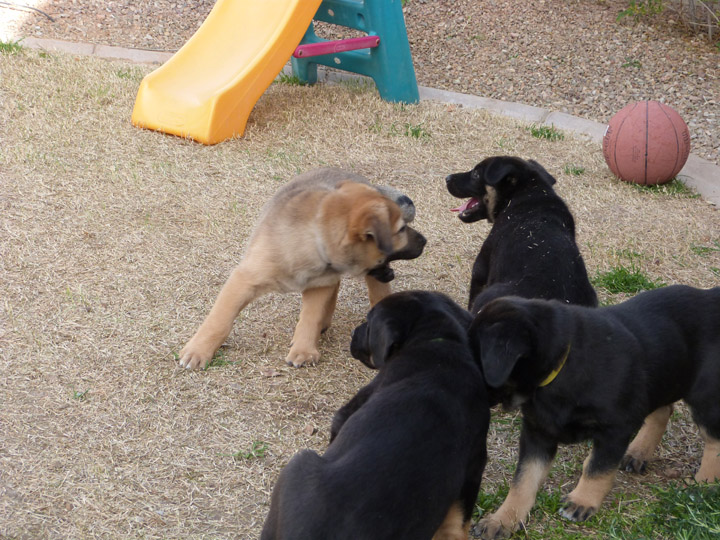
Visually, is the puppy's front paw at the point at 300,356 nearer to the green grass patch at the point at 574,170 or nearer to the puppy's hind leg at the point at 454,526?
the puppy's hind leg at the point at 454,526

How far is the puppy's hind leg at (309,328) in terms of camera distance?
180 inches

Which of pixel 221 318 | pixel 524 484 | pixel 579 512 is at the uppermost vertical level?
pixel 524 484

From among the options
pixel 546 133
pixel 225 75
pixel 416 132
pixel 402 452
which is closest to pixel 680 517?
pixel 402 452

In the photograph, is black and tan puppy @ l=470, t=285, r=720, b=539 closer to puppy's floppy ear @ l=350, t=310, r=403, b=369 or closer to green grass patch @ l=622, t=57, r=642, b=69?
puppy's floppy ear @ l=350, t=310, r=403, b=369

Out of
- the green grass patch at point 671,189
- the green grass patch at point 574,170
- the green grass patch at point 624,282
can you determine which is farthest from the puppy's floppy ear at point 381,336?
the green grass patch at point 671,189

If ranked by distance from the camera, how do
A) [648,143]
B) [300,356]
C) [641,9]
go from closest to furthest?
[300,356]
[648,143]
[641,9]

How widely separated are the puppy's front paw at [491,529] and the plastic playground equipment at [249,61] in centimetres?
512

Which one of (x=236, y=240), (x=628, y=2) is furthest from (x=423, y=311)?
(x=628, y=2)

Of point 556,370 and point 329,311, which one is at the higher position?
point 556,370

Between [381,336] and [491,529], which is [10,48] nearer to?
[381,336]

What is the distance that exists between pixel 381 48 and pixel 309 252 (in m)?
5.08

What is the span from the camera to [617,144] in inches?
282

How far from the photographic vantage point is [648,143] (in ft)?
23.1

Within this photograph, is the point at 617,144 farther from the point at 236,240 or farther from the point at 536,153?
the point at 236,240
